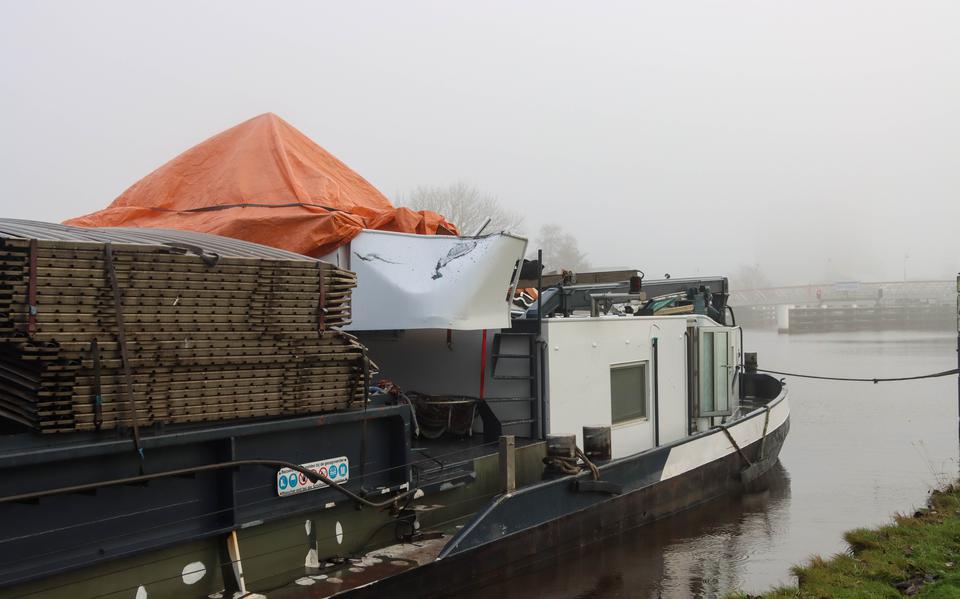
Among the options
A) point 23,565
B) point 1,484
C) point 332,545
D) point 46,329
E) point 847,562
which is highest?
point 46,329

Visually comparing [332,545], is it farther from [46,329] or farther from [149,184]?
[149,184]

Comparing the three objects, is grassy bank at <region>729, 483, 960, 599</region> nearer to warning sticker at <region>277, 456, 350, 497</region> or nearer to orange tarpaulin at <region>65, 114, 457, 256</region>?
warning sticker at <region>277, 456, 350, 497</region>

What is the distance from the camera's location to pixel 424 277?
7.75 m

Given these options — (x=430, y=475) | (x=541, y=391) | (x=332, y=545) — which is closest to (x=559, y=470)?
(x=541, y=391)

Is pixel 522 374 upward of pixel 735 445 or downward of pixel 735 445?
upward

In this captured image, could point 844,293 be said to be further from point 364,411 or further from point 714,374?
point 364,411

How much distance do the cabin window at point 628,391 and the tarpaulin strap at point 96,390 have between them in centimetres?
608

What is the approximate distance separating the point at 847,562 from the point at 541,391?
12.1 feet

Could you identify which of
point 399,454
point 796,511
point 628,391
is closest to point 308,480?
point 399,454

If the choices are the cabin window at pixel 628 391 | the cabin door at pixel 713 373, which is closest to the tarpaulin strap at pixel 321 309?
the cabin window at pixel 628 391

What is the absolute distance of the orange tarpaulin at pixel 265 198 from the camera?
790 centimetres

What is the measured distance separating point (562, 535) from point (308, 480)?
3453mm

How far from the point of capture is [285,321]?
235 inches

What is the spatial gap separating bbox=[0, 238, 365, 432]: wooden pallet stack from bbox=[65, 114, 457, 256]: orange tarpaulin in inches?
66.3
